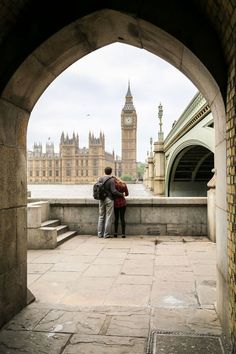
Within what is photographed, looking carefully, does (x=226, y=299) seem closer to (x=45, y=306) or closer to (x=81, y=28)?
(x=45, y=306)

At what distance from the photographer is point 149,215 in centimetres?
927

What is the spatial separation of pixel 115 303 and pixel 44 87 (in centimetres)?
264

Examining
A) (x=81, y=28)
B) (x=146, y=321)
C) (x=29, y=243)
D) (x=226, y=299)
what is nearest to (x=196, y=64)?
(x=81, y=28)

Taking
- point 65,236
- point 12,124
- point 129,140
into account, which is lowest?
point 65,236

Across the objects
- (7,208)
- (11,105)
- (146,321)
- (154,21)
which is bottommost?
(146,321)

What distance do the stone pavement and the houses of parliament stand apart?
4430 inches

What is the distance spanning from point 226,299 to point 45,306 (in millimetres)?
2016

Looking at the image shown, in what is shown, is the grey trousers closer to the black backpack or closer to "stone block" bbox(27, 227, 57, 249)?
the black backpack

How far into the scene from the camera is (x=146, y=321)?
3.70 meters

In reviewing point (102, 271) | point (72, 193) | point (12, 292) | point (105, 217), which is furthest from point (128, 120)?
point (12, 292)

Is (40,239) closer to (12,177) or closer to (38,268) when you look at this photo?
(38,268)

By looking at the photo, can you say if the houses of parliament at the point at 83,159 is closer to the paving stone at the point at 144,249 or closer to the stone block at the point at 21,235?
the paving stone at the point at 144,249

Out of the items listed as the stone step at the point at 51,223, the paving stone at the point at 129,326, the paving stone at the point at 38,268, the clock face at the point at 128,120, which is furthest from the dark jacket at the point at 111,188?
the clock face at the point at 128,120

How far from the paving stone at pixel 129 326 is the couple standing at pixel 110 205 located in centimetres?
483
